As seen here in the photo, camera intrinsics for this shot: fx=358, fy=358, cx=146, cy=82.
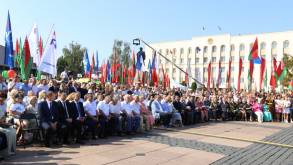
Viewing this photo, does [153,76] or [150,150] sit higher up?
[153,76]

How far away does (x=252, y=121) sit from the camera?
775 inches

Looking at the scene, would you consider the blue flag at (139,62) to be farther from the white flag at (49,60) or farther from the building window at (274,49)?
the building window at (274,49)

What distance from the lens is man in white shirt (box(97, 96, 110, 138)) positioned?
11445 millimetres

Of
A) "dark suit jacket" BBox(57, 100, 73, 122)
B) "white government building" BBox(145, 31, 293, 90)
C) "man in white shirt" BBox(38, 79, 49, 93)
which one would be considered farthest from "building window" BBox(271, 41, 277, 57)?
"dark suit jacket" BBox(57, 100, 73, 122)

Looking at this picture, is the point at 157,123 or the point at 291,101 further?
the point at 291,101

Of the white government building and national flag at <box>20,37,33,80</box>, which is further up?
the white government building

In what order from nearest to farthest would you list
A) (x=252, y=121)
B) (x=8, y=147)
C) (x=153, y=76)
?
1. (x=8, y=147)
2. (x=252, y=121)
3. (x=153, y=76)

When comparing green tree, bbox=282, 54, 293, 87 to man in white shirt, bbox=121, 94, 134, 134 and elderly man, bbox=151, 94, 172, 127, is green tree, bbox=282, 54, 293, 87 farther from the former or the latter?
man in white shirt, bbox=121, 94, 134, 134

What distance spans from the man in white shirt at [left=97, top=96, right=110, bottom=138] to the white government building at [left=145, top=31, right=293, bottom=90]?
6167cm

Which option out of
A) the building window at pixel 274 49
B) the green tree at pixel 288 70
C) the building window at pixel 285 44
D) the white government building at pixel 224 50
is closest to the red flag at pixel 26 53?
the green tree at pixel 288 70

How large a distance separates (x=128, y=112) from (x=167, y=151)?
3877 millimetres

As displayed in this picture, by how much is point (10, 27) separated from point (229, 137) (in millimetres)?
10033

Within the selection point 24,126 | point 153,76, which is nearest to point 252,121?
point 153,76

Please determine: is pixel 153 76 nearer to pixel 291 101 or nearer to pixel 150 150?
pixel 291 101
